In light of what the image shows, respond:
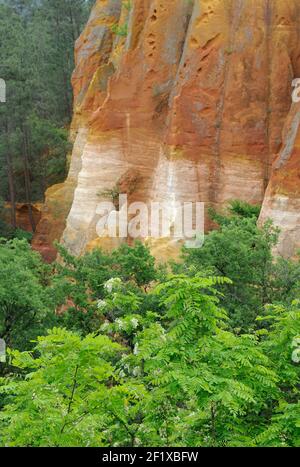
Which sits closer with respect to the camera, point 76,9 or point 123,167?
point 123,167

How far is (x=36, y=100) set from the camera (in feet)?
129

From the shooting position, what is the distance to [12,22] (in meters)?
42.2

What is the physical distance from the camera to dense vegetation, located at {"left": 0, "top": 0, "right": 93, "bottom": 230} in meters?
35.8

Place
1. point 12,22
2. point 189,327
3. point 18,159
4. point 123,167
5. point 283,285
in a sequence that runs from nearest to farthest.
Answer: point 189,327, point 283,285, point 123,167, point 18,159, point 12,22

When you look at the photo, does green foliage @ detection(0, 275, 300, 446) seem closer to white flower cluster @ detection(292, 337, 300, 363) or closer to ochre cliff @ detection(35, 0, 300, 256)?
white flower cluster @ detection(292, 337, 300, 363)

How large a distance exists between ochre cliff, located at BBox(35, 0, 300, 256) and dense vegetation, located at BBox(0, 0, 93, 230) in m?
12.9

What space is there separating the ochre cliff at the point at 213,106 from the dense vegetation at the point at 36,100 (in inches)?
507

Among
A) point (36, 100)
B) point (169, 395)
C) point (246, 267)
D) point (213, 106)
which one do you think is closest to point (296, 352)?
point (169, 395)

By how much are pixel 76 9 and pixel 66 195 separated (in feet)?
58.7

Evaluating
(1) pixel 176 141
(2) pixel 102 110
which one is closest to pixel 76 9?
(2) pixel 102 110

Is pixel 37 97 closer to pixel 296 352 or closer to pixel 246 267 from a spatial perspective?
pixel 246 267

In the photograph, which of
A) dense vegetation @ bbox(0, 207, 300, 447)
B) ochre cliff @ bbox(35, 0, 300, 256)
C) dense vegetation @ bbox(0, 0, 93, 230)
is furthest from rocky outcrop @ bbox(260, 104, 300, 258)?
dense vegetation @ bbox(0, 0, 93, 230)

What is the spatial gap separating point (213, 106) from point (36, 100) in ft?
69.3
